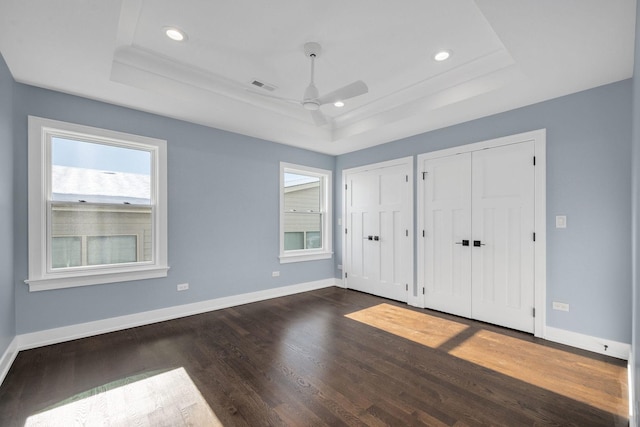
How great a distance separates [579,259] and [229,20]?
3.93 meters

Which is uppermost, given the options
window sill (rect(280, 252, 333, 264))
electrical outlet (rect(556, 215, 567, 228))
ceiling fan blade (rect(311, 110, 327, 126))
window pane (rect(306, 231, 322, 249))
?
ceiling fan blade (rect(311, 110, 327, 126))

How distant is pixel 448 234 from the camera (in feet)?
13.1

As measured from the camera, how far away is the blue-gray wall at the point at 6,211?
239 centimetres

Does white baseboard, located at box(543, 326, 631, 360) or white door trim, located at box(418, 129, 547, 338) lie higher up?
white door trim, located at box(418, 129, 547, 338)

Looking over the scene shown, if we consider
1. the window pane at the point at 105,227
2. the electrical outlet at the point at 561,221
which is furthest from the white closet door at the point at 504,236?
the window pane at the point at 105,227

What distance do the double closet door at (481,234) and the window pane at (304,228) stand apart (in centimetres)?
201

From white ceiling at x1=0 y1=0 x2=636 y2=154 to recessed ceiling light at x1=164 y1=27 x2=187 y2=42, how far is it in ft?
0.15

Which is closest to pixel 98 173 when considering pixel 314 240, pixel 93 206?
pixel 93 206

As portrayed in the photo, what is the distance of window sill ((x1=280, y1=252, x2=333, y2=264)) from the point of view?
4914 mm

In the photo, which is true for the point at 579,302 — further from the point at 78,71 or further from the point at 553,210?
the point at 78,71

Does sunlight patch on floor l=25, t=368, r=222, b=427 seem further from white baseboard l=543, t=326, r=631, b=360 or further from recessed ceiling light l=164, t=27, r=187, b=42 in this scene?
white baseboard l=543, t=326, r=631, b=360

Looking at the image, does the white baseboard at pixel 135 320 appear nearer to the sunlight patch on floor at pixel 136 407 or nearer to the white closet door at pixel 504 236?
the sunlight patch on floor at pixel 136 407

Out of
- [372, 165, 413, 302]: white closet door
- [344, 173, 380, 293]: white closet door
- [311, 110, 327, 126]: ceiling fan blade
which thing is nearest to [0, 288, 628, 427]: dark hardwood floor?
[372, 165, 413, 302]: white closet door

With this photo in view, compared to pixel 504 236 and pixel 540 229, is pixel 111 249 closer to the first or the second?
pixel 504 236
